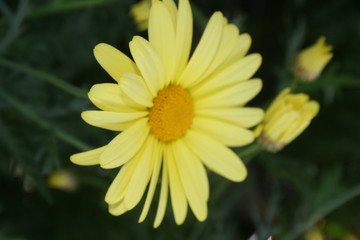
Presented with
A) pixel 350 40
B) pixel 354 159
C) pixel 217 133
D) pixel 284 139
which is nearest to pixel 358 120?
pixel 354 159

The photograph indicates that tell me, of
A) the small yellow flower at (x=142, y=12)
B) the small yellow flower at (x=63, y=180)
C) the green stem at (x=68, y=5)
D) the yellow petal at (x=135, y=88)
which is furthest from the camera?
the small yellow flower at (x=63, y=180)

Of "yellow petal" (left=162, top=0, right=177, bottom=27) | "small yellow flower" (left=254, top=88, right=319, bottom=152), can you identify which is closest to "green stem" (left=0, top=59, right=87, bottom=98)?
"yellow petal" (left=162, top=0, right=177, bottom=27)

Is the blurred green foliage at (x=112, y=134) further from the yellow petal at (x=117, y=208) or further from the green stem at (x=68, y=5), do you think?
the yellow petal at (x=117, y=208)

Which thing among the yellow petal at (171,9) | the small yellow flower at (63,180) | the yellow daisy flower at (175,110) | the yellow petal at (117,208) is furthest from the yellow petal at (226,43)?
the small yellow flower at (63,180)

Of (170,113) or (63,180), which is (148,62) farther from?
(63,180)

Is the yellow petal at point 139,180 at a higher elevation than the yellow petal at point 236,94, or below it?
below

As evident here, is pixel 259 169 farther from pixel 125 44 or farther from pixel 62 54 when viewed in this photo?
pixel 62 54

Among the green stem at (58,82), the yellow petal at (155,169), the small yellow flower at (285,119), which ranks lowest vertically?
the small yellow flower at (285,119)
